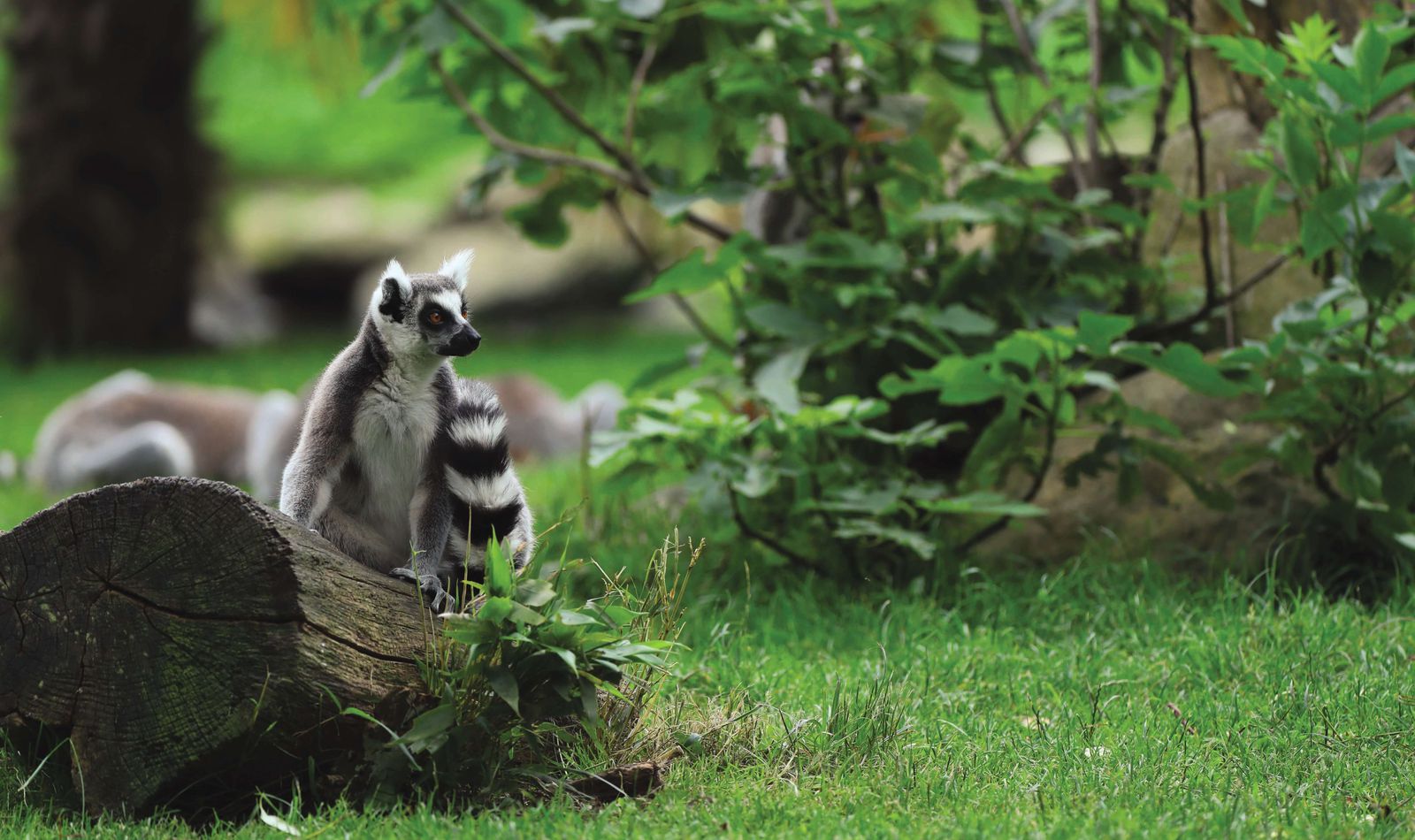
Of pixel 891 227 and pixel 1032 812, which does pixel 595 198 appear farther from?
pixel 1032 812

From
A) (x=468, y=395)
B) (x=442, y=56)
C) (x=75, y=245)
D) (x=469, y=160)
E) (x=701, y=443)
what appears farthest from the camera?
(x=469, y=160)

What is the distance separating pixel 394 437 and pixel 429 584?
335 mm

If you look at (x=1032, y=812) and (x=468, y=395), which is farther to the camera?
Result: (x=468, y=395)

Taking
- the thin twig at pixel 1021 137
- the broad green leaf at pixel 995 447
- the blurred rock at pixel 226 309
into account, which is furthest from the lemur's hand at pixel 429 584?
the blurred rock at pixel 226 309

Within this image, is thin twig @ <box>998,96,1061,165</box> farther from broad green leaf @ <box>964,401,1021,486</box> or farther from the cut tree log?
the cut tree log

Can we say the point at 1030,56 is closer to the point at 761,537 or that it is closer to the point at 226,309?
the point at 761,537

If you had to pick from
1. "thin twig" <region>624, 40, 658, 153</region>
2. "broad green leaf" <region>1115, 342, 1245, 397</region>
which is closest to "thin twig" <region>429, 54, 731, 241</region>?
"thin twig" <region>624, 40, 658, 153</region>

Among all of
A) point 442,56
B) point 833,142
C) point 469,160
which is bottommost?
point 469,160

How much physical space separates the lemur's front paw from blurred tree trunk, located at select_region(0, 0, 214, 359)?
10.9 metres

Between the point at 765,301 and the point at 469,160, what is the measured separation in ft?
50.5

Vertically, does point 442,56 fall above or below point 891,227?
above

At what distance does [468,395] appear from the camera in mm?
2842

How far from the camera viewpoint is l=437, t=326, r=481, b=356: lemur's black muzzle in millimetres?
2807

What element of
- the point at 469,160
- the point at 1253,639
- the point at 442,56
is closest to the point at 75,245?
the point at 469,160
